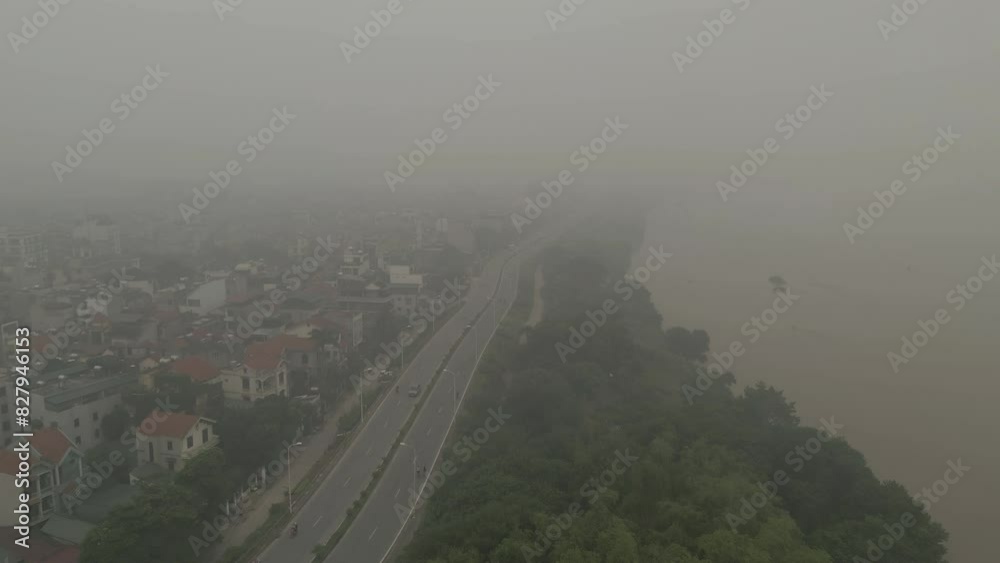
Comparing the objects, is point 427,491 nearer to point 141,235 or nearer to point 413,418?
point 413,418

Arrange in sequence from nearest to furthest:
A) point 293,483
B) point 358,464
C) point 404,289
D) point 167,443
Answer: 1. point 167,443
2. point 293,483
3. point 358,464
4. point 404,289

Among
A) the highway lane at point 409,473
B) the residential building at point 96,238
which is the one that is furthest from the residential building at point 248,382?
the residential building at point 96,238

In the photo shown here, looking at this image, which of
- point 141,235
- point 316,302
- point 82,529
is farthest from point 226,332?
point 141,235
